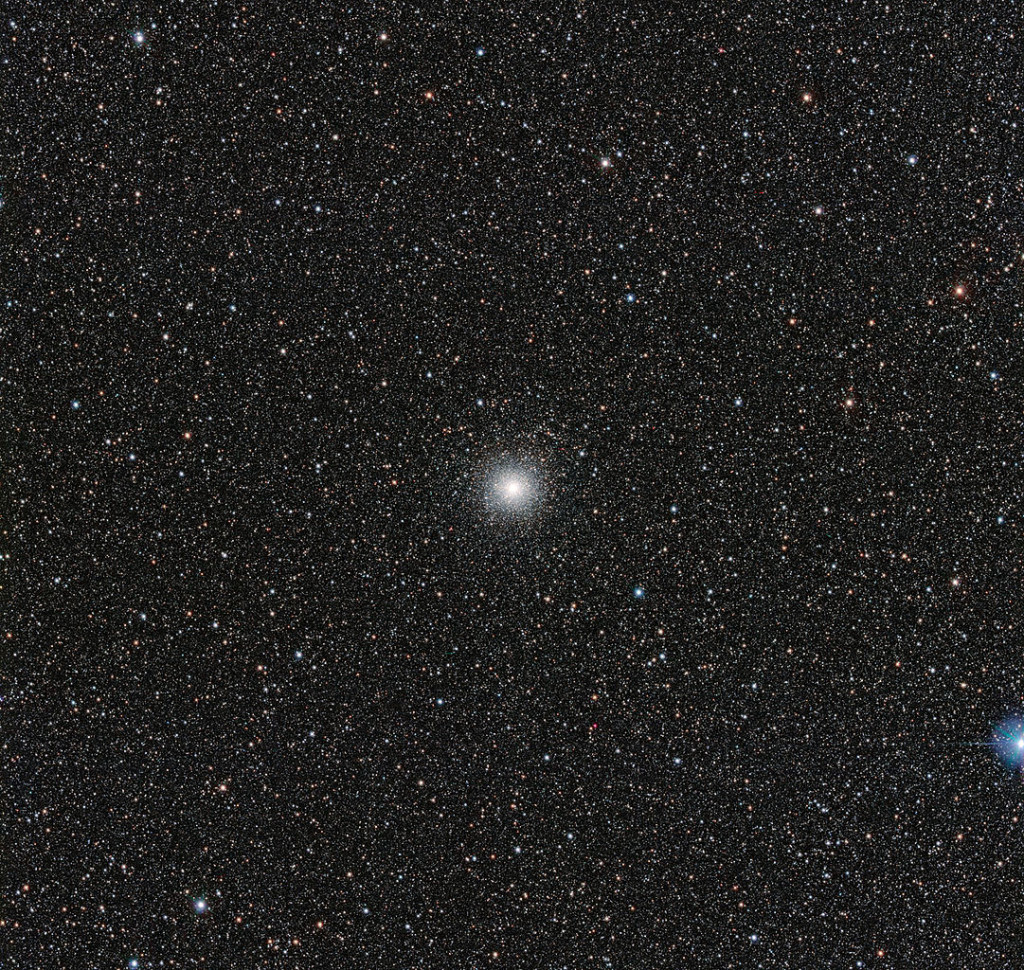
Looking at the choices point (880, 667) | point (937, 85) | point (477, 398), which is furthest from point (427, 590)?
point (937, 85)

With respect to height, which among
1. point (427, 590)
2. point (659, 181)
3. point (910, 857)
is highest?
point (659, 181)

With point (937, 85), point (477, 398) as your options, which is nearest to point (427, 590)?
point (477, 398)

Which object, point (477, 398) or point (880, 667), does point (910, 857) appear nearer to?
point (880, 667)

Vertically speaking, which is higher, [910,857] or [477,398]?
[477,398]

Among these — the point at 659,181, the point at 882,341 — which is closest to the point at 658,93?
the point at 659,181

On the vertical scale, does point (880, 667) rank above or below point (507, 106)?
below

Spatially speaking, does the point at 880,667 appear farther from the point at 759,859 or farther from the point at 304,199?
the point at 304,199
